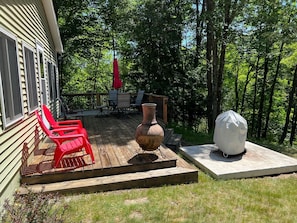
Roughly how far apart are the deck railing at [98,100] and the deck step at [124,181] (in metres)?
3.34

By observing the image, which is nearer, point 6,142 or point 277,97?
point 6,142

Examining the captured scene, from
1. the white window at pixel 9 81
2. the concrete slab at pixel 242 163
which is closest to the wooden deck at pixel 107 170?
the concrete slab at pixel 242 163

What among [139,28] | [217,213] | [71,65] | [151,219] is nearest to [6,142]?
[151,219]

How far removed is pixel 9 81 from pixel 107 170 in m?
1.87

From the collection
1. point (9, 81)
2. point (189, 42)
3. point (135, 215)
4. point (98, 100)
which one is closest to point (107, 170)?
point (135, 215)

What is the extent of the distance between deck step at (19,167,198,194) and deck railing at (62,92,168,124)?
3.34 meters

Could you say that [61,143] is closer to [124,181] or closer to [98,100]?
[124,181]

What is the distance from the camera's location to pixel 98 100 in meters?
10.6

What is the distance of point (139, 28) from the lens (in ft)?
32.1

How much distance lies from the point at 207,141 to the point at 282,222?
15.9 ft

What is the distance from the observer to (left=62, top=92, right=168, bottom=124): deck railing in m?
7.31

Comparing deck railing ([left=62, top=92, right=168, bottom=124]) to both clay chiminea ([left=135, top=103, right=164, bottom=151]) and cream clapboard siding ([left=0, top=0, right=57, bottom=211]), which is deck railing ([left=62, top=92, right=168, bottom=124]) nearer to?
clay chiminea ([left=135, top=103, right=164, bottom=151])

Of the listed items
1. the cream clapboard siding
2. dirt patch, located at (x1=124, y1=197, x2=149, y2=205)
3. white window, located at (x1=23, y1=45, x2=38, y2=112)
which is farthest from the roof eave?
dirt patch, located at (x1=124, y1=197, x2=149, y2=205)

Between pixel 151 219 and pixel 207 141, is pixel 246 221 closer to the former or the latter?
pixel 151 219
